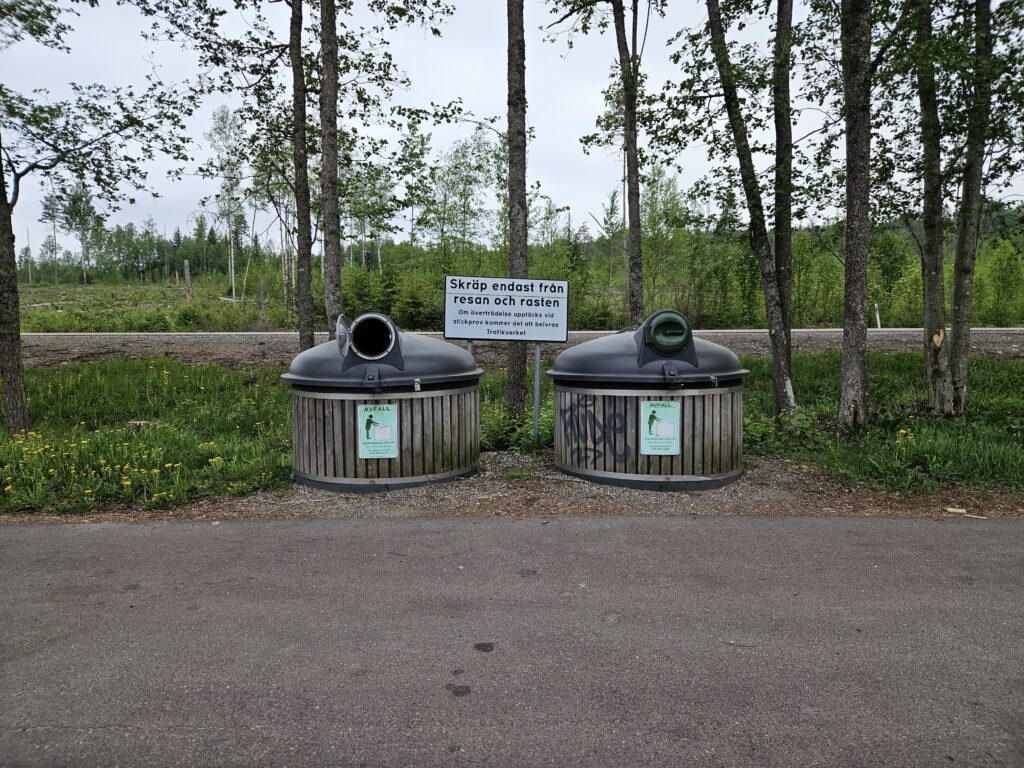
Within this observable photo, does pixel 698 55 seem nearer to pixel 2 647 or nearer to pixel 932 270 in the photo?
pixel 932 270

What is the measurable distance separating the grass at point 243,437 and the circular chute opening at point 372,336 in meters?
1.33

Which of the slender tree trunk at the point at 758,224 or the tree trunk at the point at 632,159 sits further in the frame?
the tree trunk at the point at 632,159

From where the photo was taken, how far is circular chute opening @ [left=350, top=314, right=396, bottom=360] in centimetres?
519

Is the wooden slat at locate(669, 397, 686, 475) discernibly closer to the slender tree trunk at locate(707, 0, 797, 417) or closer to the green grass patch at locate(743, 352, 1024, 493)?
the green grass patch at locate(743, 352, 1024, 493)

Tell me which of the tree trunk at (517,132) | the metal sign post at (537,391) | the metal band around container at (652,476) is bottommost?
the metal band around container at (652,476)

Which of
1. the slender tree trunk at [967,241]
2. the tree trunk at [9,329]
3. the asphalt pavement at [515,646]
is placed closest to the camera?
the asphalt pavement at [515,646]

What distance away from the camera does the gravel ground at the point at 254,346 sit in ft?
40.5

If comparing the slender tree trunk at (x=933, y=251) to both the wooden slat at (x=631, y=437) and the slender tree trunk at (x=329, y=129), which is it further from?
the slender tree trunk at (x=329, y=129)

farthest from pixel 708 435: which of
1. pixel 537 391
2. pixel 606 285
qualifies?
pixel 606 285

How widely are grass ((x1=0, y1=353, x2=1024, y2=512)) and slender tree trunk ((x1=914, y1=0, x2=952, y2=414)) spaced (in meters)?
0.45

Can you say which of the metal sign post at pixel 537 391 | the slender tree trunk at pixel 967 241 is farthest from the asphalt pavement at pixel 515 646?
the slender tree trunk at pixel 967 241

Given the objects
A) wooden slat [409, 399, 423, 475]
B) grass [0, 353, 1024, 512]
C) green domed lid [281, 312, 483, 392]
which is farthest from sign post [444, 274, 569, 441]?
wooden slat [409, 399, 423, 475]

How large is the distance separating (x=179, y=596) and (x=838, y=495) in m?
4.61

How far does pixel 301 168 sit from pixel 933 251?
29.5ft
